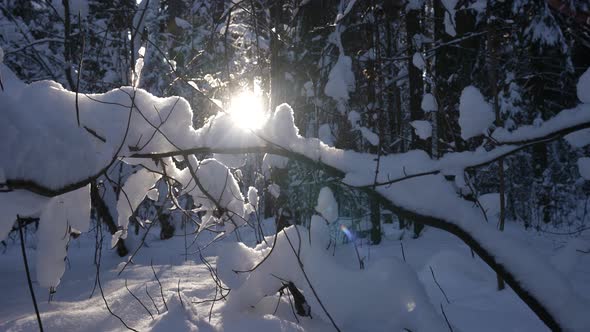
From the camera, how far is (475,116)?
1.86 meters

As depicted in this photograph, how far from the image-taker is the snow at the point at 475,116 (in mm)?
1824

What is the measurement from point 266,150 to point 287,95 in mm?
4751

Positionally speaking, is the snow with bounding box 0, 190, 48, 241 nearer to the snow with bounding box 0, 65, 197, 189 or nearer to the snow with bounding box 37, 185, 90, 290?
the snow with bounding box 0, 65, 197, 189

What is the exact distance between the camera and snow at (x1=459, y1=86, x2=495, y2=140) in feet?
5.98

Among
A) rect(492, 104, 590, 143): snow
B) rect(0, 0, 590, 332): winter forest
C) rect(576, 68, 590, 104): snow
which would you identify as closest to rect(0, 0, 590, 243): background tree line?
rect(0, 0, 590, 332): winter forest

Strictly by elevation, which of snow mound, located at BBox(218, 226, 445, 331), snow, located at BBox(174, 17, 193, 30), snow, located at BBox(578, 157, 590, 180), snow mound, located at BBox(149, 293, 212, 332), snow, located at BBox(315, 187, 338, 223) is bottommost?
snow mound, located at BBox(149, 293, 212, 332)

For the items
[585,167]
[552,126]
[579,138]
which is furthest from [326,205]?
[585,167]

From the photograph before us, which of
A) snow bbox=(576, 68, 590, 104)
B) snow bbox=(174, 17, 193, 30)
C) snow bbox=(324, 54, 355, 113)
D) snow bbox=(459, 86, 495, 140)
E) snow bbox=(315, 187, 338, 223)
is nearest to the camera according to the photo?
snow bbox=(576, 68, 590, 104)

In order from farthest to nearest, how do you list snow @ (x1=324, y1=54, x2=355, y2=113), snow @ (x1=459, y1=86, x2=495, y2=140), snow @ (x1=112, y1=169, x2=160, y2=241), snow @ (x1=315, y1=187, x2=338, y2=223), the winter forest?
1. snow @ (x1=324, y1=54, x2=355, y2=113)
2. snow @ (x1=315, y1=187, x2=338, y2=223)
3. snow @ (x1=112, y1=169, x2=160, y2=241)
4. snow @ (x1=459, y1=86, x2=495, y2=140)
5. the winter forest

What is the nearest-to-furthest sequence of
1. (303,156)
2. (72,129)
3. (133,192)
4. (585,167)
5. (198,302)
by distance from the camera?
(72,129) < (303,156) < (133,192) < (198,302) < (585,167)

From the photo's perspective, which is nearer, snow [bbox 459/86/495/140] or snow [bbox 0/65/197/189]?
snow [bbox 0/65/197/189]

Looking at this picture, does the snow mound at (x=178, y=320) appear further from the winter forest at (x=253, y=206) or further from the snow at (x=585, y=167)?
the snow at (x=585, y=167)

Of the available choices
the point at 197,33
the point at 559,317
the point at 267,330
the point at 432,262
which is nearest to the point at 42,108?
the point at 267,330

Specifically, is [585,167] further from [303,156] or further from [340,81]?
[303,156]
